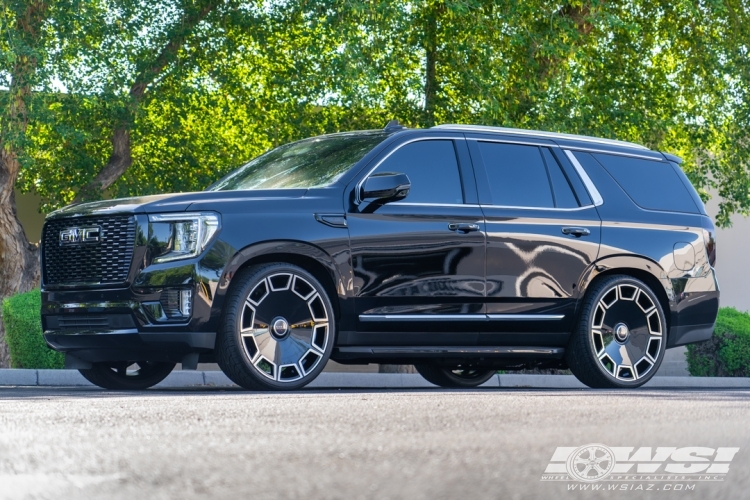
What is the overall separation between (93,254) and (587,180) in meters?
4.04

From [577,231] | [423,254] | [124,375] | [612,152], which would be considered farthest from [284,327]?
[612,152]

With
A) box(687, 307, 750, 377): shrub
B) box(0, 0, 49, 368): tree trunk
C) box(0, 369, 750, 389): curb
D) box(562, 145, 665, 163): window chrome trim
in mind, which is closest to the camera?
box(562, 145, 665, 163): window chrome trim

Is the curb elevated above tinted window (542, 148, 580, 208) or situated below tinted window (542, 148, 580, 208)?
below

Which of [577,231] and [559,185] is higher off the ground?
[559,185]

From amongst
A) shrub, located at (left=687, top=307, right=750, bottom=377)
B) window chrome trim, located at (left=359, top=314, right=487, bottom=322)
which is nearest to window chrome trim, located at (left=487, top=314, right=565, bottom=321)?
window chrome trim, located at (left=359, top=314, right=487, bottom=322)

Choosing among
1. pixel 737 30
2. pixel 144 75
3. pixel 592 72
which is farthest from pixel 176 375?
pixel 737 30

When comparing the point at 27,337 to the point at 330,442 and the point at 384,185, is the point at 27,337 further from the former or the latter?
the point at 330,442

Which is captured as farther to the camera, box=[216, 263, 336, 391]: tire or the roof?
the roof

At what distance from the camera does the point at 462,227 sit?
9.03 m

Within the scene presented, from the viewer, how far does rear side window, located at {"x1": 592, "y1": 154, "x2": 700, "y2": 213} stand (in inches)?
406

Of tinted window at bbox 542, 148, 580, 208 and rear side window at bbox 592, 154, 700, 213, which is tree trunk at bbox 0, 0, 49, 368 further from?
rear side window at bbox 592, 154, 700, 213

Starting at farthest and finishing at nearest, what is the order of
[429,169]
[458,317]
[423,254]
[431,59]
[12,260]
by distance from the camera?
[431,59] → [12,260] → [429,169] → [458,317] → [423,254]

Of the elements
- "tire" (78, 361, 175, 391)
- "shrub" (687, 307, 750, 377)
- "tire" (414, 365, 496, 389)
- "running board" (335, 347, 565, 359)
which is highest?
"running board" (335, 347, 565, 359)

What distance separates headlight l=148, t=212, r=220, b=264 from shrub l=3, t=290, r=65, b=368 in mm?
5411
